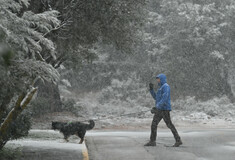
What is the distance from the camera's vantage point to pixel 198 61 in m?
33.2

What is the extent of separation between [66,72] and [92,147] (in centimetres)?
2884

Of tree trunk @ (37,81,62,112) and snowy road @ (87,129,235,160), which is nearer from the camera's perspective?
snowy road @ (87,129,235,160)

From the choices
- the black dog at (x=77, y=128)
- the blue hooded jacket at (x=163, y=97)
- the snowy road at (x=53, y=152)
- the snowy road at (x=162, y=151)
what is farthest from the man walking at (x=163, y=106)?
the snowy road at (x=53, y=152)

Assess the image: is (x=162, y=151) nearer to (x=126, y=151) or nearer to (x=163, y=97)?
(x=126, y=151)

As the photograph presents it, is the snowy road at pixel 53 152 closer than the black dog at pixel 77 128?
Yes

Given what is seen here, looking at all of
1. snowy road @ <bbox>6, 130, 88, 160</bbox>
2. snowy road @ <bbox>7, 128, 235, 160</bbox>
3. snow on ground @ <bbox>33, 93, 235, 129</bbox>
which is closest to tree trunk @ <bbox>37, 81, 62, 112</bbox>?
snow on ground @ <bbox>33, 93, 235, 129</bbox>

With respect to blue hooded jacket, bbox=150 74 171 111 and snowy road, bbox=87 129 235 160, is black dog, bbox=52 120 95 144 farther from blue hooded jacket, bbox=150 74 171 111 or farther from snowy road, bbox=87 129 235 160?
blue hooded jacket, bbox=150 74 171 111

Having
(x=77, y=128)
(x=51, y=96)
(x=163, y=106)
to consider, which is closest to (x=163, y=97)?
(x=163, y=106)

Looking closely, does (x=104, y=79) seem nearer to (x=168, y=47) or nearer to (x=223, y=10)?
(x=168, y=47)

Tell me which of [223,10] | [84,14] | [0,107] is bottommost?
[0,107]

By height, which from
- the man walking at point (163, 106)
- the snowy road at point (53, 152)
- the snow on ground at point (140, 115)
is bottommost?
the snow on ground at point (140, 115)

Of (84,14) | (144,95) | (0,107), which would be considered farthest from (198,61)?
(0,107)

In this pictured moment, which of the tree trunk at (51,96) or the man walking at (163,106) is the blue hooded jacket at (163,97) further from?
the tree trunk at (51,96)

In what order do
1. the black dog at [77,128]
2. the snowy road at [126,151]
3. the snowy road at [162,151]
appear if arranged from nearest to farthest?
the snowy road at [126,151]
the snowy road at [162,151]
the black dog at [77,128]
